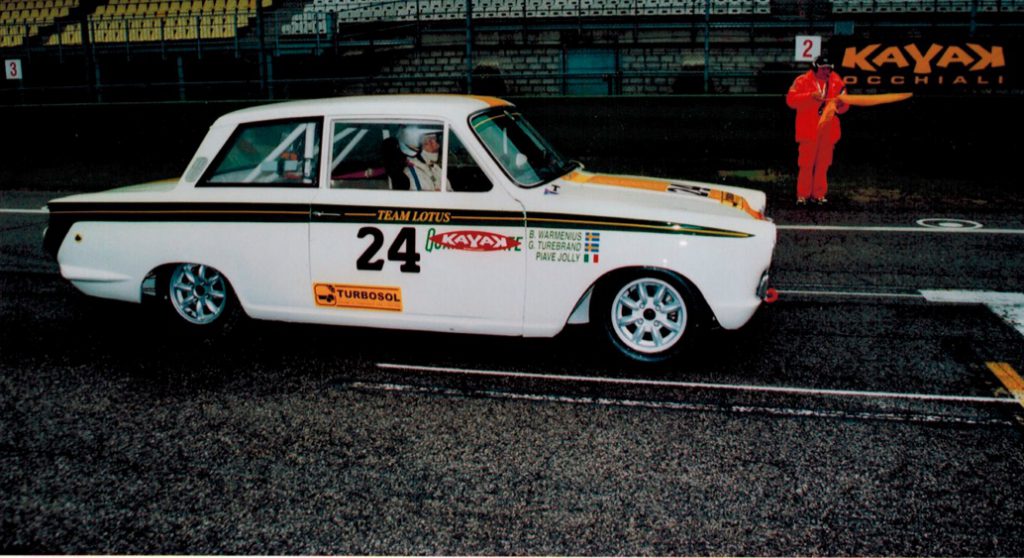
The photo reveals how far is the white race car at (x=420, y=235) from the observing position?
5508mm

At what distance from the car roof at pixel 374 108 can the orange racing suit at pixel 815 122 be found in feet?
21.7

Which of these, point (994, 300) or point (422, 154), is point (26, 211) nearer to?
point (422, 154)

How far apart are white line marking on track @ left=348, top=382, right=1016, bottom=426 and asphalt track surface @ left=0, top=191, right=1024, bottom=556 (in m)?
0.02

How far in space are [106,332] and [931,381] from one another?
5474 millimetres

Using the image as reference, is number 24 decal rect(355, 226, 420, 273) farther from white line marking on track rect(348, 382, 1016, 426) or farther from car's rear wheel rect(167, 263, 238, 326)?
car's rear wheel rect(167, 263, 238, 326)

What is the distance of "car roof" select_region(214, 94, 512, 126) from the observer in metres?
5.87

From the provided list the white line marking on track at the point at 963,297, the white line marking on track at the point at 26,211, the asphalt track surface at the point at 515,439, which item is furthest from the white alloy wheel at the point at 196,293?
the white line marking on track at the point at 26,211

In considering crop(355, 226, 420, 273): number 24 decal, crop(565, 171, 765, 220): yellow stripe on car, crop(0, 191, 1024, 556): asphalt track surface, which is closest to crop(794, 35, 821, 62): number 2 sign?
crop(0, 191, 1024, 556): asphalt track surface

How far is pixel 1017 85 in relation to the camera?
12.9m

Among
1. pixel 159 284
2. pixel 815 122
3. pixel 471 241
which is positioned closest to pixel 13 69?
pixel 159 284

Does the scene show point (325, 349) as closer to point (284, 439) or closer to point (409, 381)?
point (409, 381)

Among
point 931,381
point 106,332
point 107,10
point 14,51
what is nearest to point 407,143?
point 106,332

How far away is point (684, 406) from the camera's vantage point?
511 centimetres

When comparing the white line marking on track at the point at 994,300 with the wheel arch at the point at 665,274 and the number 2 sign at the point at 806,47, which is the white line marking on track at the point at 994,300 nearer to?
the wheel arch at the point at 665,274
